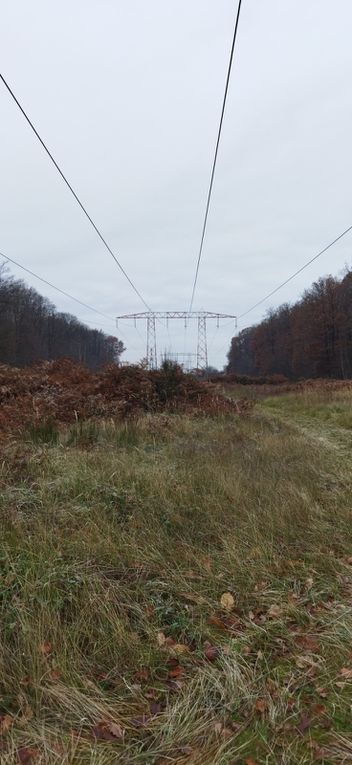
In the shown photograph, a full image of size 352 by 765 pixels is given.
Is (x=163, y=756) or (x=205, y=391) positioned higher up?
(x=205, y=391)

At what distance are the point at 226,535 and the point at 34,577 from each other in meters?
1.64

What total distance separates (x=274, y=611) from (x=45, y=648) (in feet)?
4.75

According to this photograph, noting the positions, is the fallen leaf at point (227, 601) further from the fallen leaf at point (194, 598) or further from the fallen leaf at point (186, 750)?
the fallen leaf at point (186, 750)

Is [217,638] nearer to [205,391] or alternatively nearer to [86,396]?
[86,396]

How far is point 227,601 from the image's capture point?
10.2ft

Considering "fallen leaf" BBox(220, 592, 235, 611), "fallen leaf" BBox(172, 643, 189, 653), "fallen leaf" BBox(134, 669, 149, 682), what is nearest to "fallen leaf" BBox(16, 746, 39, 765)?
"fallen leaf" BBox(134, 669, 149, 682)

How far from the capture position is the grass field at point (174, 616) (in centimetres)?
209

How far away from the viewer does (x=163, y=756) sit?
6.48 ft

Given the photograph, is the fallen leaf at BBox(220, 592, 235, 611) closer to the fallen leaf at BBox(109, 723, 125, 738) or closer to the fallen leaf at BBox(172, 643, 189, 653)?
the fallen leaf at BBox(172, 643, 189, 653)

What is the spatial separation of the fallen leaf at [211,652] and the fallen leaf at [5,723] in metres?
1.05

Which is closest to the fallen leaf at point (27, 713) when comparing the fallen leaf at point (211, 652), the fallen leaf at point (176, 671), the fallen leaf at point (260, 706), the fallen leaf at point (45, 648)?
the fallen leaf at point (45, 648)

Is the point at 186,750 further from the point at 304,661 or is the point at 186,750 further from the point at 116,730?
the point at 304,661

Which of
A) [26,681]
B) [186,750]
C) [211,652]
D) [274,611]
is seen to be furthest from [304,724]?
[26,681]

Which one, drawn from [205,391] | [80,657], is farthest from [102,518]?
[205,391]
